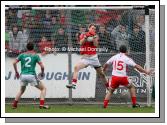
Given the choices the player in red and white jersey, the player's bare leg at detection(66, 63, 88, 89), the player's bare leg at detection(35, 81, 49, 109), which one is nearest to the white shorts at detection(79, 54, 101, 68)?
the player in red and white jersey

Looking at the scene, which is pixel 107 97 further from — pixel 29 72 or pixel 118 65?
pixel 29 72

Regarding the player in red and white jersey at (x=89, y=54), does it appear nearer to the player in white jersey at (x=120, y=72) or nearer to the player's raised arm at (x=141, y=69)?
the player in white jersey at (x=120, y=72)

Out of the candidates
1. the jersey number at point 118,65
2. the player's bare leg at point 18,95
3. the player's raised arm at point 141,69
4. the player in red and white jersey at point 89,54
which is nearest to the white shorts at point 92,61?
the player in red and white jersey at point 89,54

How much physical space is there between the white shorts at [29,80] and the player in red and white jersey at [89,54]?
3.18 ft

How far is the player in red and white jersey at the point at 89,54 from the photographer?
20.1 metres

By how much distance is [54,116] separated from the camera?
1766 centimetres

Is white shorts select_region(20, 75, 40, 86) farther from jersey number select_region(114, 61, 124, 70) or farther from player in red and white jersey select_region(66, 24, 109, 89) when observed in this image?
jersey number select_region(114, 61, 124, 70)

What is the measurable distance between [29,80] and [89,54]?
1886 millimetres

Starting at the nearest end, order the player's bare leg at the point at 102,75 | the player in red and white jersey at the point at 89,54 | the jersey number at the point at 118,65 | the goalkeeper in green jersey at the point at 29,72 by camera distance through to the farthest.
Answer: the goalkeeper in green jersey at the point at 29,72 < the jersey number at the point at 118,65 < the player in red and white jersey at the point at 89,54 < the player's bare leg at the point at 102,75

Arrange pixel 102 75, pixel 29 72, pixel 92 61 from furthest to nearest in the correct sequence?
pixel 102 75
pixel 92 61
pixel 29 72

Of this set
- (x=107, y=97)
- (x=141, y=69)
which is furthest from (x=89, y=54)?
(x=141, y=69)

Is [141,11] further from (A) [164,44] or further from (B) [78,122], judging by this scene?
(B) [78,122]

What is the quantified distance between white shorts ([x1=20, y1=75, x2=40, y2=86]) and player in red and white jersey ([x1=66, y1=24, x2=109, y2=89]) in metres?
0.97

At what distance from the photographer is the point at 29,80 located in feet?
64.1
